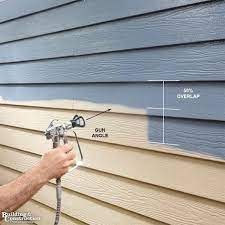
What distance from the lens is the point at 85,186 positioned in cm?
197

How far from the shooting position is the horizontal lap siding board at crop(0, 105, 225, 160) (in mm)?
1351

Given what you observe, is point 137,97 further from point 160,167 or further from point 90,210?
point 90,210

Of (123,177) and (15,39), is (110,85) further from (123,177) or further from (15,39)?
(15,39)

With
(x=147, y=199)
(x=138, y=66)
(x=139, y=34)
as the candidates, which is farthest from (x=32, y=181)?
(x=139, y=34)

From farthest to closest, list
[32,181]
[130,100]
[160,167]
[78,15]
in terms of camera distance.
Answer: [78,15], [130,100], [160,167], [32,181]

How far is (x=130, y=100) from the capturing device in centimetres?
165

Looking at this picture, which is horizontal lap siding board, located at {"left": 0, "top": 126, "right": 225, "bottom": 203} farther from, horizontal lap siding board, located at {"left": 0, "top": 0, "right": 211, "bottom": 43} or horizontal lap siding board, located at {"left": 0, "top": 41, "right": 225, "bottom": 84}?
horizontal lap siding board, located at {"left": 0, "top": 0, "right": 211, "bottom": 43}

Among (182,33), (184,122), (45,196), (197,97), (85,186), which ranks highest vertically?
(182,33)

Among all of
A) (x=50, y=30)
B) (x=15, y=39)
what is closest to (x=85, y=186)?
(x=50, y=30)

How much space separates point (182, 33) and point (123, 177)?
28.9 inches

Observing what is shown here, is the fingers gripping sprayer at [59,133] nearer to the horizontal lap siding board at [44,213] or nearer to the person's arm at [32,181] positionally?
the person's arm at [32,181]

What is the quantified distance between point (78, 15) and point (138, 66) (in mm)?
511

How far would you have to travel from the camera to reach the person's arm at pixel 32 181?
1.42 meters

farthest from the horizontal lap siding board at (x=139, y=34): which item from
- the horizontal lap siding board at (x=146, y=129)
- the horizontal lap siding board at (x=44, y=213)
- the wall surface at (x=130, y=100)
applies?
the horizontal lap siding board at (x=44, y=213)
